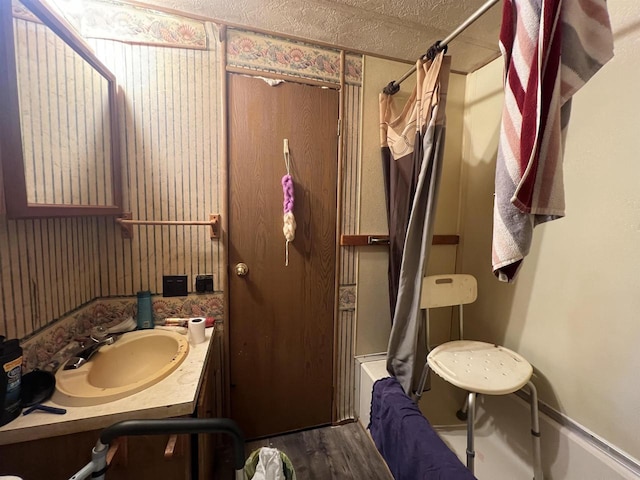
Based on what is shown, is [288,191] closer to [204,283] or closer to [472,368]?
[204,283]

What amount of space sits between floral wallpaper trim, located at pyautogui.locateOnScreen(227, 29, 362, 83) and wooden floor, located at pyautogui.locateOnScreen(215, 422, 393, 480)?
2.06 meters

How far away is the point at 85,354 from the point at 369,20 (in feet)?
6.20

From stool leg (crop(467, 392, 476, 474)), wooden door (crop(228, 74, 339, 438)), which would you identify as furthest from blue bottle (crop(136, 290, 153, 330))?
stool leg (crop(467, 392, 476, 474))

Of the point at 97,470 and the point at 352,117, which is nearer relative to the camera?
the point at 97,470

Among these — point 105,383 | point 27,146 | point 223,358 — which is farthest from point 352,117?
→ point 105,383

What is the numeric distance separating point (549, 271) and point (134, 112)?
2045mm

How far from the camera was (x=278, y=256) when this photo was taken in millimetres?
1432

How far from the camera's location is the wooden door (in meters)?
1.35

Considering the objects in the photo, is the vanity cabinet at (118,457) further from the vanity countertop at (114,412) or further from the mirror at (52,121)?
the mirror at (52,121)

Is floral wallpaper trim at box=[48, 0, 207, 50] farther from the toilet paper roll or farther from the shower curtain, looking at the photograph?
the toilet paper roll

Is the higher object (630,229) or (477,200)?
(477,200)

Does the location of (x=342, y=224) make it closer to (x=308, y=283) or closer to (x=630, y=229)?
(x=308, y=283)

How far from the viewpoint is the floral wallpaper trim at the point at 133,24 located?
1.12 m

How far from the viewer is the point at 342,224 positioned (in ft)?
4.97
